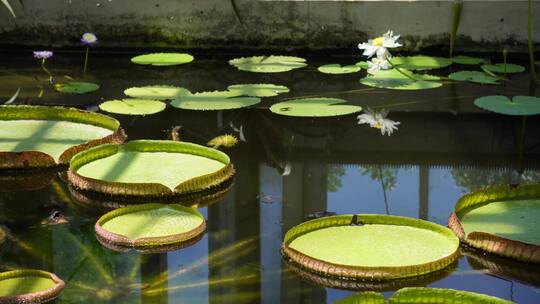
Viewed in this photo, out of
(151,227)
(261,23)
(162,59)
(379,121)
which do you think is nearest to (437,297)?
(151,227)

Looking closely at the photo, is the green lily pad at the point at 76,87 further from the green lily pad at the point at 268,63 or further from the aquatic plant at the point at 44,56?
the green lily pad at the point at 268,63

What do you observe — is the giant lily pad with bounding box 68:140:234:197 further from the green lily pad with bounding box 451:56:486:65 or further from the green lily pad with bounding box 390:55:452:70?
the green lily pad with bounding box 451:56:486:65

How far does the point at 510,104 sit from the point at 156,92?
1457 millimetres

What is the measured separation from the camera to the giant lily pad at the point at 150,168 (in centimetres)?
298

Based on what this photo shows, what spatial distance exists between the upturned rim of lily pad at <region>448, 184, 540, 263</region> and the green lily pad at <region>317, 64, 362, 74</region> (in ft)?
5.78

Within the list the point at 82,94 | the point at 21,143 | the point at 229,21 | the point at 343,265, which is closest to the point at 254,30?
the point at 229,21

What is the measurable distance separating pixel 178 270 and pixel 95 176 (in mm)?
692

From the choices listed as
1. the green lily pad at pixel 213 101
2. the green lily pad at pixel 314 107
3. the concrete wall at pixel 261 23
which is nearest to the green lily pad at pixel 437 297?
the green lily pad at pixel 314 107

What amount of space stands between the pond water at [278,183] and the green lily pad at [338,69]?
4 cm

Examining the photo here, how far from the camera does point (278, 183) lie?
313cm

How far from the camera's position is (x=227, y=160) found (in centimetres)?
316

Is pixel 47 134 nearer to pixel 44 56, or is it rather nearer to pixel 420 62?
pixel 44 56

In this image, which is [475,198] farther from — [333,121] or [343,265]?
[333,121]

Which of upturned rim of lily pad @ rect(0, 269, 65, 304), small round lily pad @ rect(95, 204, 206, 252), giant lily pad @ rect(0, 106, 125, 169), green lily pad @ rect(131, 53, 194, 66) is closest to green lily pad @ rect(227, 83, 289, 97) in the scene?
green lily pad @ rect(131, 53, 194, 66)
